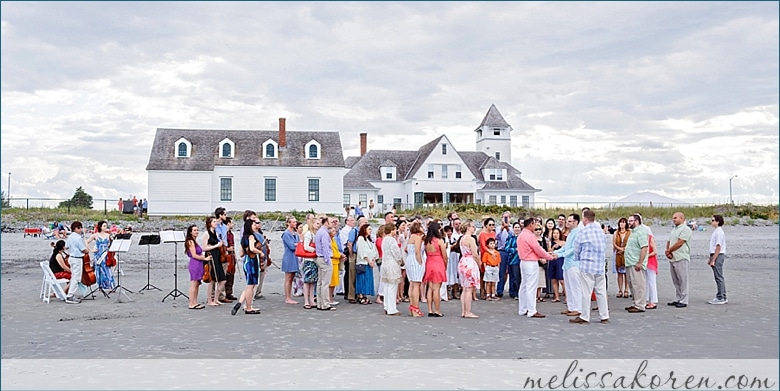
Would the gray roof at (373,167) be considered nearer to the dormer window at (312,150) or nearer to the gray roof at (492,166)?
the gray roof at (492,166)

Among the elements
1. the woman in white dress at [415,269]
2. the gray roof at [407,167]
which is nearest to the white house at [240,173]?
the gray roof at [407,167]

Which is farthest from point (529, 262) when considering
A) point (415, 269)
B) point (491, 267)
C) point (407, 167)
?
point (407, 167)

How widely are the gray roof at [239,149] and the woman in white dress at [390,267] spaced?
128 ft

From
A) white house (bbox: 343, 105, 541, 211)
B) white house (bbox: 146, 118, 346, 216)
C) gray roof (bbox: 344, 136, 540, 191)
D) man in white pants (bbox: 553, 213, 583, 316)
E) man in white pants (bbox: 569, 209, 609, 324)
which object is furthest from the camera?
gray roof (bbox: 344, 136, 540, 191)

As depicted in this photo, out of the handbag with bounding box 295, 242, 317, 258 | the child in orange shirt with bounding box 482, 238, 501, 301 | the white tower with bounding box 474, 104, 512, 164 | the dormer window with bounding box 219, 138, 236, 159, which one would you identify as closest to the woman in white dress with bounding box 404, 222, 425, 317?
the handbag with bounding box 295, 242, 317, 258

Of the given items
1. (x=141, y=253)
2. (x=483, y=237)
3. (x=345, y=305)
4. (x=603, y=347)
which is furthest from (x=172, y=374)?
(x=141, y=253)

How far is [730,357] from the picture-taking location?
29.1ft

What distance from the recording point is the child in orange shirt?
48.8 feet

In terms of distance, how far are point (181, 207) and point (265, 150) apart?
296 inches

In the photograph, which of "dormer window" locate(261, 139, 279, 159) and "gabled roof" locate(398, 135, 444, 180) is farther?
"gabled roof" locate(398, 135, 444, 180)

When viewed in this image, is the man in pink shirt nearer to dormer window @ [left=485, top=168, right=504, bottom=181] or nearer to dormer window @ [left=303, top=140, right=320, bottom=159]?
dormer window @ [left=303, top=140, right=320, bottom=159]

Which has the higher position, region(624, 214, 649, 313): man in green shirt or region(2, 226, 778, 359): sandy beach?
region(624, 214, 649, 313): man in green shirt

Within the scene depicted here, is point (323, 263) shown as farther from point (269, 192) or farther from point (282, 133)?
point (282, 133)

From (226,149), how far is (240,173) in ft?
7.50
